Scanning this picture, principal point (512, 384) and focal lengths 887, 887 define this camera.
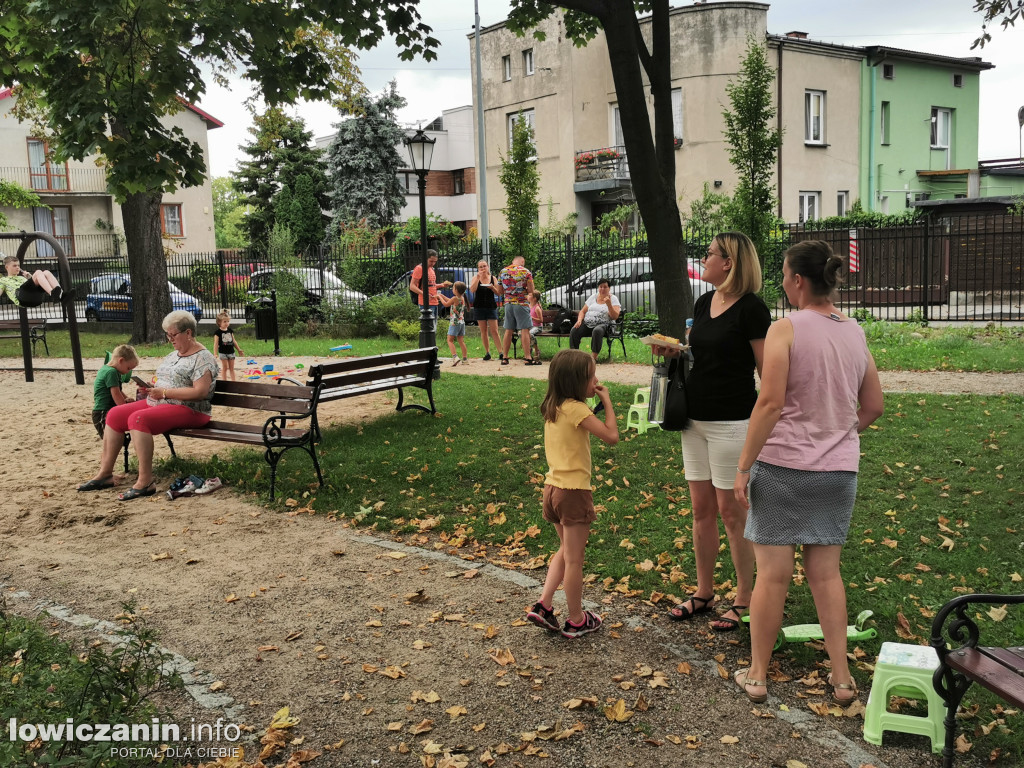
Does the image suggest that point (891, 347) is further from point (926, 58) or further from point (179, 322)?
point (926, 58)

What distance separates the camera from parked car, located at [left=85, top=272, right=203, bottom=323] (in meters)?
26.1

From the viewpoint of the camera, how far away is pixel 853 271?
22781mm

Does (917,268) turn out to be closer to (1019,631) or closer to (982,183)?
(982,183)

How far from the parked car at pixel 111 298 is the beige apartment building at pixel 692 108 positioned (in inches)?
456

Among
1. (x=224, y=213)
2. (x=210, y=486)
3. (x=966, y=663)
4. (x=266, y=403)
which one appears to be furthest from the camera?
(x=224, y=213)

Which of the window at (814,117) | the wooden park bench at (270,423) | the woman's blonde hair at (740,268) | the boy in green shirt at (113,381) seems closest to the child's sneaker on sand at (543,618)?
the woman's blonde hair at (740,268)

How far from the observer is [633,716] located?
12.4 feet

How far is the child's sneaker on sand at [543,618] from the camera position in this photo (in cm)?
458

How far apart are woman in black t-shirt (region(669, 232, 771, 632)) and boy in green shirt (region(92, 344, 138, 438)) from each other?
18.5 ft

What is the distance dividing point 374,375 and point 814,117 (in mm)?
26132

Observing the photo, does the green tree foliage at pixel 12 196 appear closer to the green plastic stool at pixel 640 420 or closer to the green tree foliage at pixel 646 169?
the green tree foliage at pixel 646 169

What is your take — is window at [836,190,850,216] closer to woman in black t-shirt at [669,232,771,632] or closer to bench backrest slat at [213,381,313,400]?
bench backrest slat at [213,381,313,400]

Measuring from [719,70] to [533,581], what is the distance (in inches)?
1063
